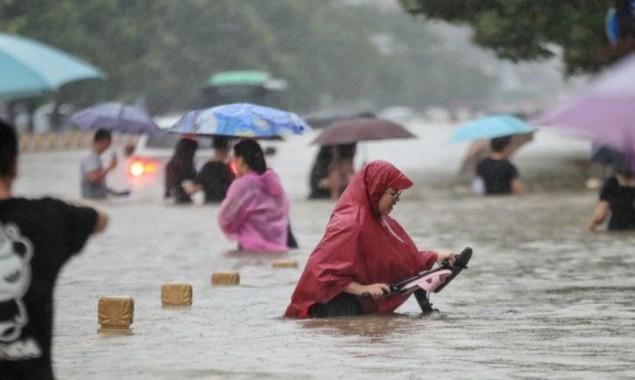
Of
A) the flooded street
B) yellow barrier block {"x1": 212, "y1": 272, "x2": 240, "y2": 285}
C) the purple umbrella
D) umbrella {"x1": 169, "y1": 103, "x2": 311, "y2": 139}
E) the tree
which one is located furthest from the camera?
the tree

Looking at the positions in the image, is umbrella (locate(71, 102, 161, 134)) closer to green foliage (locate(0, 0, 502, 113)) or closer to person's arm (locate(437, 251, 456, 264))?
person's arm (locate(437, 251, 456, 264))

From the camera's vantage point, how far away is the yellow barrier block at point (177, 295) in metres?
14.4

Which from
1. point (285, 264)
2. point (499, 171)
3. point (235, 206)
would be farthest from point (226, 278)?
point (499, 171)

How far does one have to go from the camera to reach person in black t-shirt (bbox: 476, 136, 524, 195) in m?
31.0

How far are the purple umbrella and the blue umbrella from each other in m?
23.9

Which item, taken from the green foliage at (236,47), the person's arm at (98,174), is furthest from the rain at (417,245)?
the green foliage at (236,47)

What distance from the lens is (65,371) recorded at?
10.4 meters

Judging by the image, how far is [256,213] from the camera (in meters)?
19.5

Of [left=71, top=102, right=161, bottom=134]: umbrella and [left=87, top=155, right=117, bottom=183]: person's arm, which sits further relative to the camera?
[left=87, top=155, right=117, bottom=183]: person's arm

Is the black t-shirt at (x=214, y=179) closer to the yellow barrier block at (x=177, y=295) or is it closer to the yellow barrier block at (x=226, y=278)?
the yellow barrier block at (x=226, y=278)

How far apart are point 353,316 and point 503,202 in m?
17.3

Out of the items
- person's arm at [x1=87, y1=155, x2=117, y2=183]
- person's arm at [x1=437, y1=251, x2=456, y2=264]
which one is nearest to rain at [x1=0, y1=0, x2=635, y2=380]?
person's arm at [x1=437, y1=251, x2=456, y2=264]

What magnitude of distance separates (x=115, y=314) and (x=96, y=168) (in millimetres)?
14776

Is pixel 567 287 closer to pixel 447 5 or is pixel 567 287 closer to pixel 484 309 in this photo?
pixel 484 309
